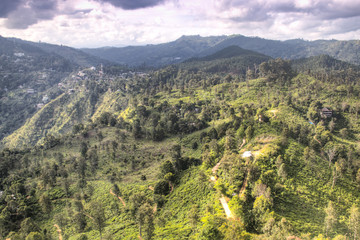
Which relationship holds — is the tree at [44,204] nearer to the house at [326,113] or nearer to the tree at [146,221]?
the tree at [146,221]

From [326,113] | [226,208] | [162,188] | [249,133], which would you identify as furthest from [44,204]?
[326,113]

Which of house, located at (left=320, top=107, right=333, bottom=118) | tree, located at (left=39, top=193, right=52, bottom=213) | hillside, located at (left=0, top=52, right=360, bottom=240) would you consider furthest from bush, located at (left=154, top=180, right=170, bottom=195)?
house, located at (left=320, top=107, right=333, bottom=118)

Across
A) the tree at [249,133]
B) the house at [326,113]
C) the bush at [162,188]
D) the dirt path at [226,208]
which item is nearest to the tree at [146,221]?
the dirt path at [226,208]

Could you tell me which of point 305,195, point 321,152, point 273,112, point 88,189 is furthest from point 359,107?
point 88,189

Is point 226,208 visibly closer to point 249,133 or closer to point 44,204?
point 249,133

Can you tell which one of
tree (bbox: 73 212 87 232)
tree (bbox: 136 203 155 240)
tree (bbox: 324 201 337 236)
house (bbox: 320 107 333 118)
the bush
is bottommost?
tree (bbox: 73 212 87 232)

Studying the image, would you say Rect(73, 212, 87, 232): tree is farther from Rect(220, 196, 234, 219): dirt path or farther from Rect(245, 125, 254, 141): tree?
Rect(245, 125, 254, 141): tree

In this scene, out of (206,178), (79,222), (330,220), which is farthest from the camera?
(206,178)

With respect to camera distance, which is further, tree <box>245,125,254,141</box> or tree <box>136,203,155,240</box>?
tree <box>245,125,254,141</box>
